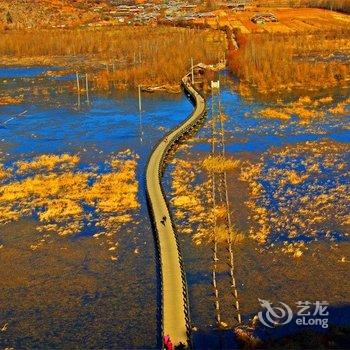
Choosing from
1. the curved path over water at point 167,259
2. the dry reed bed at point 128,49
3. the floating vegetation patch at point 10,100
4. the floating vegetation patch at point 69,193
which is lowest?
the floating vegetation patch at point 10,100

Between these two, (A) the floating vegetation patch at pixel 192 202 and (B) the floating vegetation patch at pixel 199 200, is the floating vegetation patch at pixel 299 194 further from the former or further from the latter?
(A) the floating vegetation patch at pixel 192 202

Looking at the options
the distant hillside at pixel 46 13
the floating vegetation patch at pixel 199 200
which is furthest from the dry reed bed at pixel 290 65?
the distant hillside at pixel 46 13

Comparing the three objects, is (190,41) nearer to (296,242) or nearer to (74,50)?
(74,50)

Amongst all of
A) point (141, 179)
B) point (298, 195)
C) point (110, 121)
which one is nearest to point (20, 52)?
point (110, 121)

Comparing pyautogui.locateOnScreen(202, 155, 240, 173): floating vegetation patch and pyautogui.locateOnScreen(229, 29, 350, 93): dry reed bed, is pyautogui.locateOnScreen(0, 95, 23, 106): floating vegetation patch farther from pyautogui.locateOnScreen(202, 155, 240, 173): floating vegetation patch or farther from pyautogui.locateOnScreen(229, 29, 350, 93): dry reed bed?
pyautogui.locateOnScreen(202, 155, 240, 173): floating vegetation patch

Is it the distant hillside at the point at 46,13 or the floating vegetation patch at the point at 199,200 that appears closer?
the floating vegetation patch at the point at 199,200

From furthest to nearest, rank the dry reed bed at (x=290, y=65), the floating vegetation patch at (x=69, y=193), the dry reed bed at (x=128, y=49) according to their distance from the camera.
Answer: the dry reed bed at (x=128, y=49) < the dry reed bed at (x=290, y=65) < the floating vegetation patch at (x=69, y=193)

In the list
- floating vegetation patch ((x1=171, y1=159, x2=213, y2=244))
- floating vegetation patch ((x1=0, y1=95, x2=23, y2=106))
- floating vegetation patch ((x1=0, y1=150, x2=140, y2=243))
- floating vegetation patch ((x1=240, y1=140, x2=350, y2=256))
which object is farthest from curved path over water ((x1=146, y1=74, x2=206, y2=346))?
floating vegetation patch ((x1=0, y1=95, x2=23, y2=106))

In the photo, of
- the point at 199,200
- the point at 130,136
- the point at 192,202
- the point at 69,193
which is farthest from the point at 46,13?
the point at 192,202
